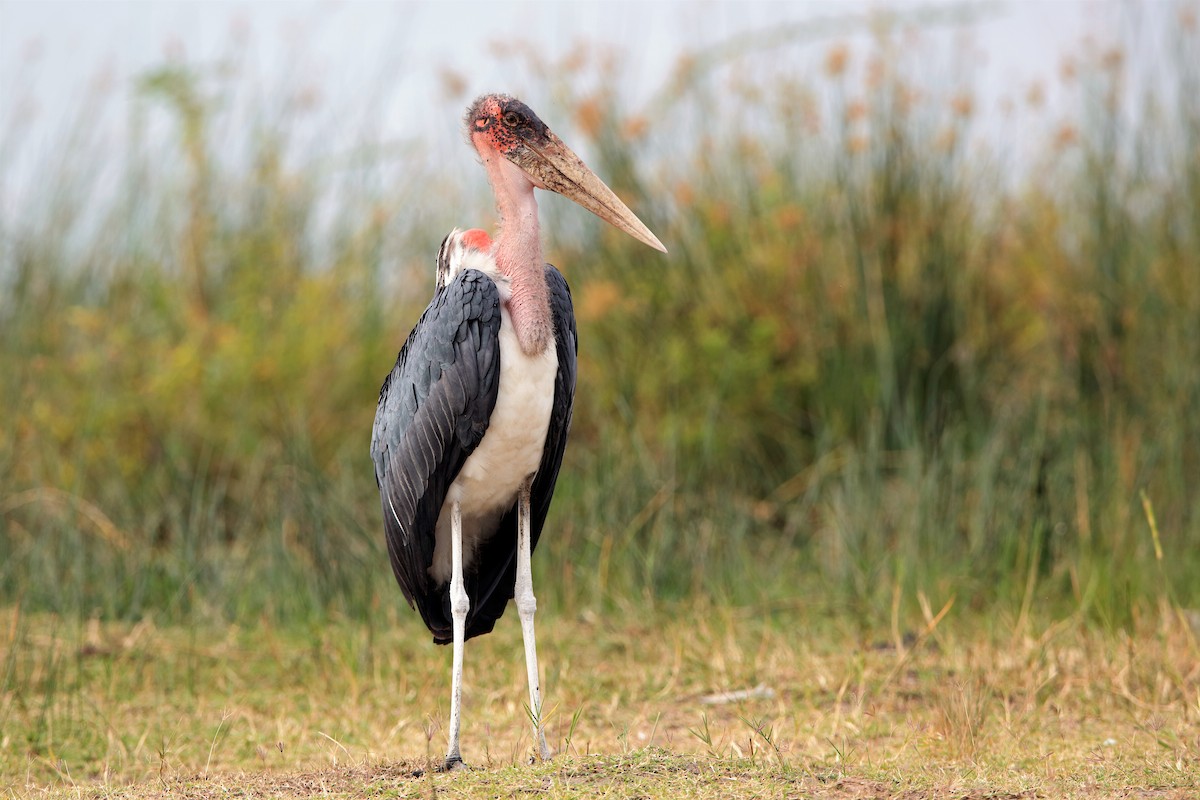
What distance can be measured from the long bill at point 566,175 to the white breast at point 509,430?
31 cm

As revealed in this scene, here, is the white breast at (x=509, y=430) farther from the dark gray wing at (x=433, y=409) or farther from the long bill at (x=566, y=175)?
the long bill at (x=566, y=175)

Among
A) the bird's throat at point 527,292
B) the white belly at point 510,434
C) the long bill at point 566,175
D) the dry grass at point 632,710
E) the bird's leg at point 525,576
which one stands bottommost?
the dry grass at point 632,710

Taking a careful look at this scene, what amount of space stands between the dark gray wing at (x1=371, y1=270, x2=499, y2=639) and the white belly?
33mm

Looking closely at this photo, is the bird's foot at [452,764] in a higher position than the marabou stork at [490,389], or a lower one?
lower

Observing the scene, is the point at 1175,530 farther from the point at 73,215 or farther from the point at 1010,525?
the point at 73,215

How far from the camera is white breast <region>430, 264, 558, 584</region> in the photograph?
3826 mm

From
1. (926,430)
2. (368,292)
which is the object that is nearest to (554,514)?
(926,430)

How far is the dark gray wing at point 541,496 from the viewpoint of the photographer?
13.0ft

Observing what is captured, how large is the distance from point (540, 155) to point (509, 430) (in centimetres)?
77

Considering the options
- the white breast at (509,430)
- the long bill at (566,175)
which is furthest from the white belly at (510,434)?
the long bill at (566,175)

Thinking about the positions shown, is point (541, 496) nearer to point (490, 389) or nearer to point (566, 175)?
point (490, 389)

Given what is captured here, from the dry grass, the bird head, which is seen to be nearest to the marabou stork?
the bird head

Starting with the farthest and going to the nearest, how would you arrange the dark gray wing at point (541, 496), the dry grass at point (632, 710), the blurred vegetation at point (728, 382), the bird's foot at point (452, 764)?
the blurred vegetation at point (728, 382) < the dark gray wing at point (541, 496) < the bird's foot at point (452, 764) < the dry grass at point (632, 710)

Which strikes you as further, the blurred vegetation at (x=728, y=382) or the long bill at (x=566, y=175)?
the blurred vegetation at (x=728, y=382)
